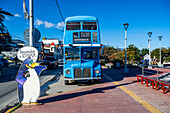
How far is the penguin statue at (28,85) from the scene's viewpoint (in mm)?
5082

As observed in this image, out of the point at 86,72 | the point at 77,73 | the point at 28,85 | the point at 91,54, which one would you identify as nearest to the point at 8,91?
the point at 28,85

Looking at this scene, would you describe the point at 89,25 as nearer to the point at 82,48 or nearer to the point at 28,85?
the point at 82,48

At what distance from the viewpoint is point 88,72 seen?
28.2ft

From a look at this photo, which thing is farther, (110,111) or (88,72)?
(88,72)

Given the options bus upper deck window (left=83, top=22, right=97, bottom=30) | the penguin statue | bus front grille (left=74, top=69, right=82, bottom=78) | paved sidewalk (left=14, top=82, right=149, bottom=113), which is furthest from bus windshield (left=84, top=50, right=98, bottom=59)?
the penguin statue

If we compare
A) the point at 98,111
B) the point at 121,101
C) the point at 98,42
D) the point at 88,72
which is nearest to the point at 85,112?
the point at 98,111

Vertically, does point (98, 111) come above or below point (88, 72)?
below

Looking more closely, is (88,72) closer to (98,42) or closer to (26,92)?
(98,42)

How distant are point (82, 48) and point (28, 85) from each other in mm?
4665

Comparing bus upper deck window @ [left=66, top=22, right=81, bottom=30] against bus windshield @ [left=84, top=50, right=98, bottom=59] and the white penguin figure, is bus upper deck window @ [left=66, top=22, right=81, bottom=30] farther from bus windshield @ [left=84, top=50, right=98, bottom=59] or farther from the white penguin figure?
the white penguin figure

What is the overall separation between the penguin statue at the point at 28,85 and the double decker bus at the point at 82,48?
353cm

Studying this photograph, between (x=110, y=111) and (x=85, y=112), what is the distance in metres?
0.83

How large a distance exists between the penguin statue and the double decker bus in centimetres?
353

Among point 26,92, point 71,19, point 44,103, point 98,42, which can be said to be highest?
point 71,19
